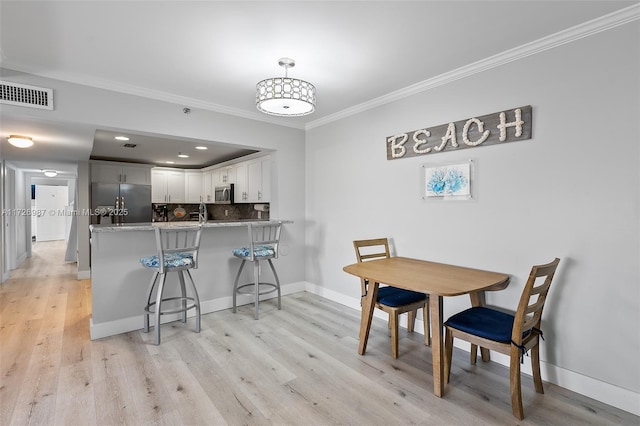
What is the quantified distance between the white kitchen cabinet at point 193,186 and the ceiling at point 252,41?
3.85 m

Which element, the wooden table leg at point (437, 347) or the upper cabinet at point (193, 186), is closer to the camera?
the wooden table leg at point (437, 347)

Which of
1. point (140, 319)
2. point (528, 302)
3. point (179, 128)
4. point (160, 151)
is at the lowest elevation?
point (140, 319)

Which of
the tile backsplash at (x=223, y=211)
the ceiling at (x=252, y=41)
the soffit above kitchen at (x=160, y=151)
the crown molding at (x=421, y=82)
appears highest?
the ceiling at (x=252, y=41)

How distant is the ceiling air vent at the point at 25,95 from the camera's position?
2475 millimetres

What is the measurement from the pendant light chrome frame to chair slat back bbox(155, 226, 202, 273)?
1.41 meters

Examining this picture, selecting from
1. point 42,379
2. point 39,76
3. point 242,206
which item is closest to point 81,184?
point 242,206

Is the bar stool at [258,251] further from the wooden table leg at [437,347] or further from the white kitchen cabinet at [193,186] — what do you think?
the white kitchen cabinet at [193,186]

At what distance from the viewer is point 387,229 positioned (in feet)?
11.2

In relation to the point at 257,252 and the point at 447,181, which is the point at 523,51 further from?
the point at 257,252

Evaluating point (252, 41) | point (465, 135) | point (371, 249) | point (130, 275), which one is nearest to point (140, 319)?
point (130, 275)

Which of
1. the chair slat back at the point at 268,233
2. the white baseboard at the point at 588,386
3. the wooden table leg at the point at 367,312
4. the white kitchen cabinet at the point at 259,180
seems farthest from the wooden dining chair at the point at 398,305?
the white kitchen cabinet at the point at 259,180

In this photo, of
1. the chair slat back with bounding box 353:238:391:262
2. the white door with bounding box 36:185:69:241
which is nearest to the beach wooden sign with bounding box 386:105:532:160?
the chair slat back with bounding box 353:238:391:262

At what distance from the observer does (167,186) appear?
270 inches

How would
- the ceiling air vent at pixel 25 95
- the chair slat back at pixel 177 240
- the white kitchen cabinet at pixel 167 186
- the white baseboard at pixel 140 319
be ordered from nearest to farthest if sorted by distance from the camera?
1. the ceiling air vent at pixel 25 95
2. the chair slat back at pixel 177 240
3. the white baseboard at pixel 140 319
4. the white kitchen cabinet at pixel 167 186
